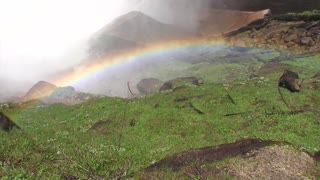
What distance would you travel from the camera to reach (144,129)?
81.0 ft

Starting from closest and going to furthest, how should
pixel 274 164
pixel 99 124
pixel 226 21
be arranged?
1. pixel 274 164
2. pixel 99 124
3. pixel 226 21

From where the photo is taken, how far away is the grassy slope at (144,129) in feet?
49.6

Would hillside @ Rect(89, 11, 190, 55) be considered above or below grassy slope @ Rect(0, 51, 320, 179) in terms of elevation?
above

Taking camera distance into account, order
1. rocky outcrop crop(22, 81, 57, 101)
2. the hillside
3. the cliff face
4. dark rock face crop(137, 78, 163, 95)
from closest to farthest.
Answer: dark rock face crop(137, 78, 163, 95) → rocky outcrop crop(22, 81, 57, 101) → the hillside → the cliff face

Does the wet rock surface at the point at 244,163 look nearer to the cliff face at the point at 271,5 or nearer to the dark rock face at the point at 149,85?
the dark rock face at the point at 149,85

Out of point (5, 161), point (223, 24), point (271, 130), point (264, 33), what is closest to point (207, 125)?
point (271, 130)

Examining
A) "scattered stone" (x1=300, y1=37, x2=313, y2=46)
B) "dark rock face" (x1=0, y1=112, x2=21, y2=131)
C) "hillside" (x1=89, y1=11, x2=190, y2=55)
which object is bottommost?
"scattered stone" (x1=300, y1=37, x2=313, y2=46)

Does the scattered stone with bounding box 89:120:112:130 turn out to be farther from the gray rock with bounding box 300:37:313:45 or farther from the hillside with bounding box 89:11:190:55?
the gray rock with bounding box 300:37:313:45

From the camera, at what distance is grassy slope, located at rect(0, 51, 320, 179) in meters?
15.1

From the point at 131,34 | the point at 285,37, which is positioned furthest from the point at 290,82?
the point at 131,34

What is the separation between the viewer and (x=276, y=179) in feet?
50.5

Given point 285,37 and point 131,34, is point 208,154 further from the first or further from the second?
point 131,34

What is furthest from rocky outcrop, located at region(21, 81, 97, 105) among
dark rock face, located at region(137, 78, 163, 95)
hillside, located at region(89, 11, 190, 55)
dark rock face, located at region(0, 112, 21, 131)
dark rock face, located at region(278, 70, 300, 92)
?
dark rock face, located at region(278, 70, 300, 92)

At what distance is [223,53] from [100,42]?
1767cm
